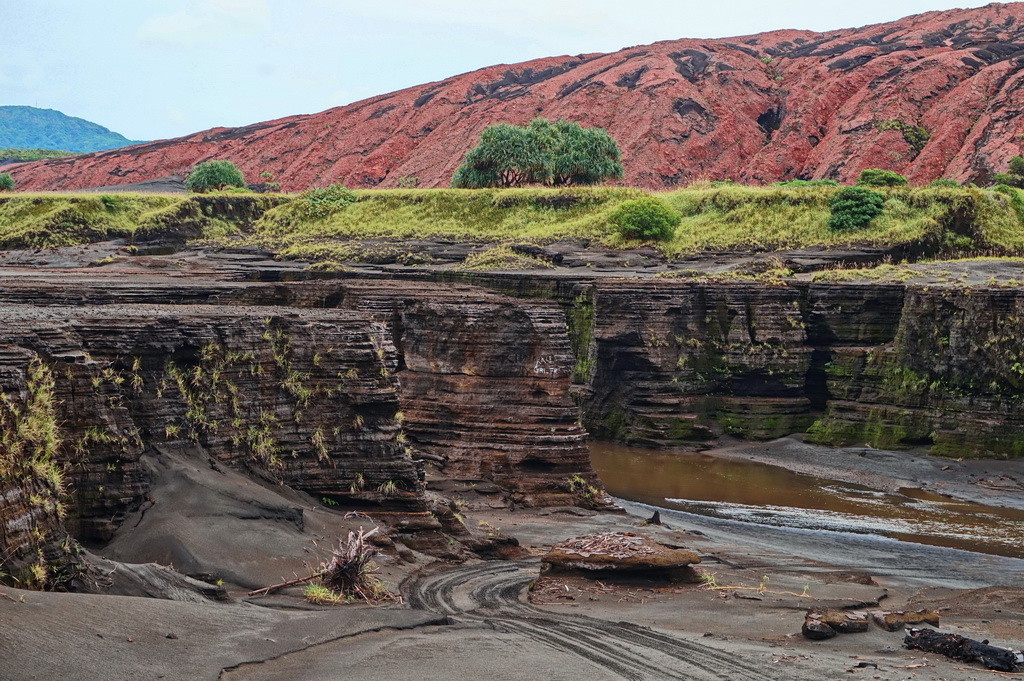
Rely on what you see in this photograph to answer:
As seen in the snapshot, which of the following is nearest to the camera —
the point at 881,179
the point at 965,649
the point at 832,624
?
the point at 965,649

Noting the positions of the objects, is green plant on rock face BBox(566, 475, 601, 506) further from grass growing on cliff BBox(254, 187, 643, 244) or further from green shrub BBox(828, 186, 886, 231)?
grass growing on cliff BBox(254, 187, 643, 244)

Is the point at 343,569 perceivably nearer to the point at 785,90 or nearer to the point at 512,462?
the point at 512,462

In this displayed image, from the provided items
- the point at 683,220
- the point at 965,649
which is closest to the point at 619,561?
the point at 965,649

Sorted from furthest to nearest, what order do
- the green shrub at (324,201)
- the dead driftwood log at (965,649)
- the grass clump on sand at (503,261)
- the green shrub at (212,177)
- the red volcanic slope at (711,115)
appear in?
the red volcanic slope at (711,115) → the green shrub at (212,177) → the green shrub at (324,201) → the grass clump on sand at (503,261) → the dead driftwood log at (965,649)

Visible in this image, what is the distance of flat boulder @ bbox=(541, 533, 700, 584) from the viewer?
16203mm

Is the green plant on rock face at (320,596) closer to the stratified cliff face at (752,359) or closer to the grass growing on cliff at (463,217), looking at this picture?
the stratified cliff face at (752,359)

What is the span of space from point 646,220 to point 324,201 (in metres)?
20.6

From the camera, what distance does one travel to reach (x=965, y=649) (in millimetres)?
12289

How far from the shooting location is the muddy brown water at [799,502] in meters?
25.6

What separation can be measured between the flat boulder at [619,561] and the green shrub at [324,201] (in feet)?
149

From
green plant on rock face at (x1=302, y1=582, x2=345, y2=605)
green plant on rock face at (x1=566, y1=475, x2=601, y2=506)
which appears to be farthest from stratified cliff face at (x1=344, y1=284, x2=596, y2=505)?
green plant on rock face at (x1=302, y1=582, x2=345, y2=605)

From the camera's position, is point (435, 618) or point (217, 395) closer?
point (435, 618)

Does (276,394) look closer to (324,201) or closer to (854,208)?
(854,208)

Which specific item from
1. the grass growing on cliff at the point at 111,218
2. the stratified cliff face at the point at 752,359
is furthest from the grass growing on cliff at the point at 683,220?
the stratified cliff face at the point at 752,359
